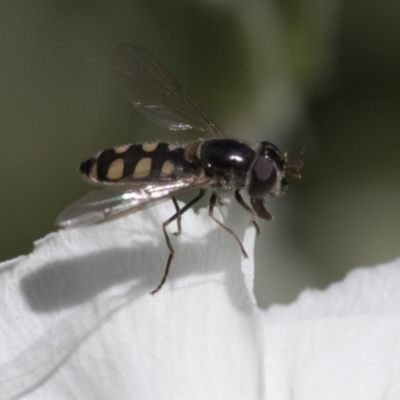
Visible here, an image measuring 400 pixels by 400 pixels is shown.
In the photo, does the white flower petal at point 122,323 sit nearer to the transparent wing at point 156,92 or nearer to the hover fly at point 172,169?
the hover fly at point 172,169

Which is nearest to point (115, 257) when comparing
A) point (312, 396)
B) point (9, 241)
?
point (312, 396)

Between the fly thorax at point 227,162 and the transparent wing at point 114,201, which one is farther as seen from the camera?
the fly thorax at point 227,162

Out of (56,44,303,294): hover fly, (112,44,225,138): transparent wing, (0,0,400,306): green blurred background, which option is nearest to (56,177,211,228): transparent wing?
(56,44,303,294): hover fly

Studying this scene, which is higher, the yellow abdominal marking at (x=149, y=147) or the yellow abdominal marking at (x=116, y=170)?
the yellow abdominal marking at (x=116, y=170)

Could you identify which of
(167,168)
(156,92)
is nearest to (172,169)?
(167,168)

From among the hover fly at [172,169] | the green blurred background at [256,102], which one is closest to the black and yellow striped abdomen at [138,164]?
the hover fly at [172,169]

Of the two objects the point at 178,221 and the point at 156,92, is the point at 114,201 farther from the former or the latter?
the point at 156,92

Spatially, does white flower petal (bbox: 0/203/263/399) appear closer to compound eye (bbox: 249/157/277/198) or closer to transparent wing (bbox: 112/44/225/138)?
compound eye (bbox: 249/157/277/198)
